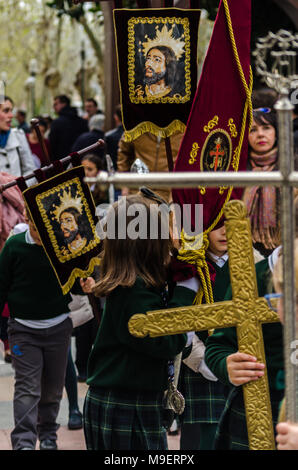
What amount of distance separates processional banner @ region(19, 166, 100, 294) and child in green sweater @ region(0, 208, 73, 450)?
55cm

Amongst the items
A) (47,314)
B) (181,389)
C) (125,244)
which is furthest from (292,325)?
(47,314)

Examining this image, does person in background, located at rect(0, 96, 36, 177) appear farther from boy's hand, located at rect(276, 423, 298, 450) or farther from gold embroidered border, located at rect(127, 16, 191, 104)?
boy's hand, located at rect(276, 423, 298, 450)

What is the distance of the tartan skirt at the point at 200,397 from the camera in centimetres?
446

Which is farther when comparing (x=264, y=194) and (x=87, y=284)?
(x=264, y=194)

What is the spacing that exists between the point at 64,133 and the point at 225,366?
9138mm

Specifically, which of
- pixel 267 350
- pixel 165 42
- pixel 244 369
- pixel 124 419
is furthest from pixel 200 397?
pixel 244 369

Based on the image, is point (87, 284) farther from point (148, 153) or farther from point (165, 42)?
point (148, 153)

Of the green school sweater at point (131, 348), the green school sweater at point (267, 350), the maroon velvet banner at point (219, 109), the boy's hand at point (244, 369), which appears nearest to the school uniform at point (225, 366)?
the green school sweater at point (267, 350)

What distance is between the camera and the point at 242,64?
392 centimetres

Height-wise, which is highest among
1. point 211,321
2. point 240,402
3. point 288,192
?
point 288,192

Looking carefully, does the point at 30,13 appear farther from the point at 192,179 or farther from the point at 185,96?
the point at 192,179

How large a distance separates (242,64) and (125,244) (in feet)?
3.15

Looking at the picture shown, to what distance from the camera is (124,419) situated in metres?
3.65

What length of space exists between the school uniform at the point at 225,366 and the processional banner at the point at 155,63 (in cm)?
151
